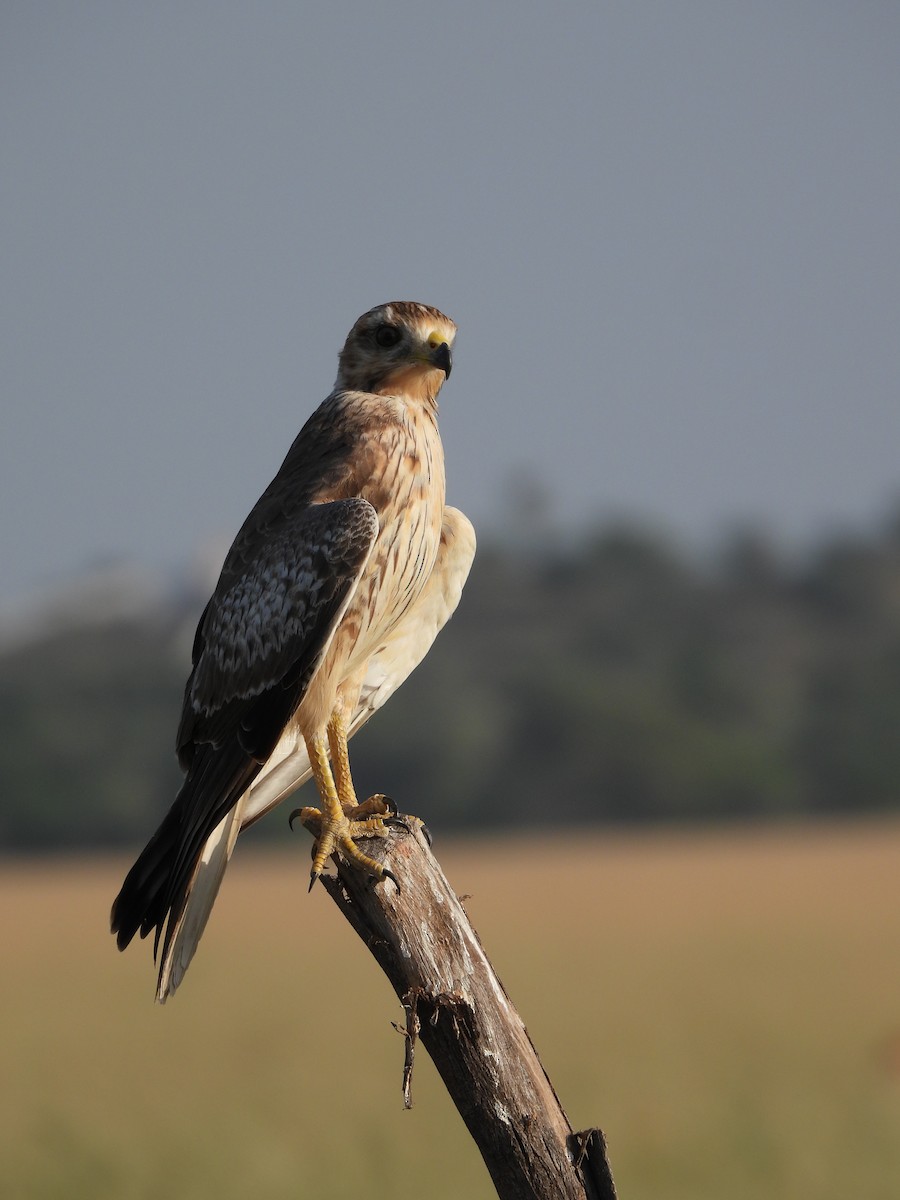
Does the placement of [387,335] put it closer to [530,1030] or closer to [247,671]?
[247,671]

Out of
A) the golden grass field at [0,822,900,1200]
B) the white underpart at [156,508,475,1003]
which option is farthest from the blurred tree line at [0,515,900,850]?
the white underpart at [156,508,475,1003]

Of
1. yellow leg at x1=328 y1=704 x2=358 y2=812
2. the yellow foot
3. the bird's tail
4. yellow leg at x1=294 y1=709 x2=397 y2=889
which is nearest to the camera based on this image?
the yellow foot

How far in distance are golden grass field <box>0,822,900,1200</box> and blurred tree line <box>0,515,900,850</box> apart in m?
Answer: 20.1

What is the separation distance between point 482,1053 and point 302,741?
2.22m

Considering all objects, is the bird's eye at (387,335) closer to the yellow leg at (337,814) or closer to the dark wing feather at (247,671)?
the dark wing feather at (247,671)

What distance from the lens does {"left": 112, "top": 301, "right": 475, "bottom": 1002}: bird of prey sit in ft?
20.6

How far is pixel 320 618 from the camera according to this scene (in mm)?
6707

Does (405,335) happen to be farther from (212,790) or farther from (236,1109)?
(236,1109)

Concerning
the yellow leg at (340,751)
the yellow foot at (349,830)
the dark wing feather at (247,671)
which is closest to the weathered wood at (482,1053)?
the yellow foot at (349,830)

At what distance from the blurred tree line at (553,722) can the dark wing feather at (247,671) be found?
184 feet

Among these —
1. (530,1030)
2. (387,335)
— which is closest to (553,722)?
(530,1030)

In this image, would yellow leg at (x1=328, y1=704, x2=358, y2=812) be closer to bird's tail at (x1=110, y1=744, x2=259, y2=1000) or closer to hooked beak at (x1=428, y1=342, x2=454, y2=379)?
bird's tail at (x1=110, y1=744, x2=259, y2=1000)

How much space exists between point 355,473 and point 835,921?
124 ft

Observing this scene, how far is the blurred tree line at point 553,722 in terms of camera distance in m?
75.1
